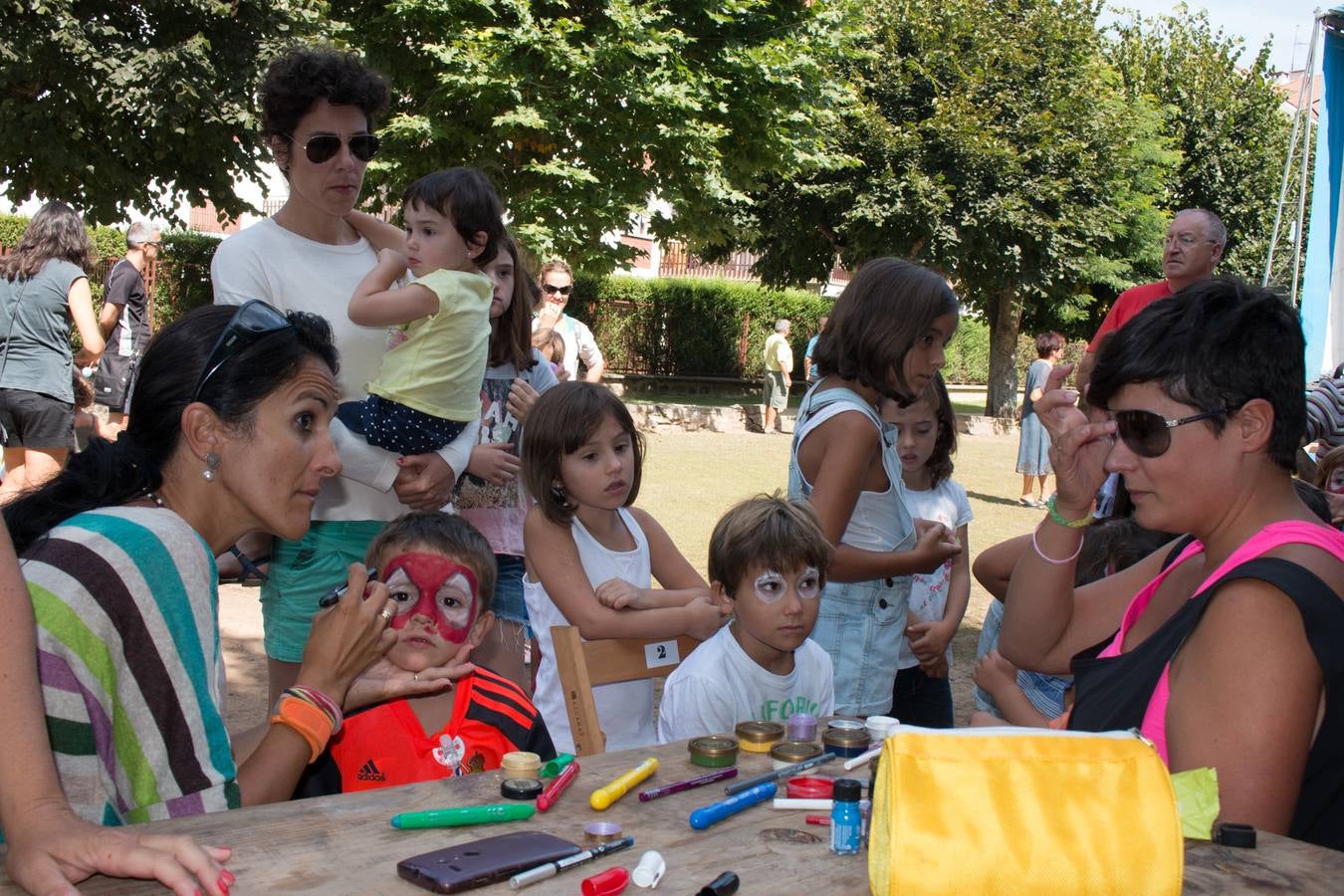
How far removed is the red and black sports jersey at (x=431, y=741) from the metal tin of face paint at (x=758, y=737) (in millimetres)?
616

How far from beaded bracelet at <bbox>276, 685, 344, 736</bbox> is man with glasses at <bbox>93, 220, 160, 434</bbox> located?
310 inches

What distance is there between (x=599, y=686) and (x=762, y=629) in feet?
1.56

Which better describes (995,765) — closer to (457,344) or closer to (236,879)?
(236,879)

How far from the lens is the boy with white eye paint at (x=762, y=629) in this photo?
294 centimetres

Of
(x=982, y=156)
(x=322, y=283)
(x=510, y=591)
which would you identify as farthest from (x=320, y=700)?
(x=982, y=156)

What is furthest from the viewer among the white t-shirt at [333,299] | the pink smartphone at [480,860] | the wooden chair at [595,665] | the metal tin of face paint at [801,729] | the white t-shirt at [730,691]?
the white t-shirt at [333,299]

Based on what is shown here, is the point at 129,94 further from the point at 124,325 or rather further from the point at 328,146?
the point at 328,146

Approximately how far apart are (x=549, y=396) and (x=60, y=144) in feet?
55.7

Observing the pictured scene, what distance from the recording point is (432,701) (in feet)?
8.87

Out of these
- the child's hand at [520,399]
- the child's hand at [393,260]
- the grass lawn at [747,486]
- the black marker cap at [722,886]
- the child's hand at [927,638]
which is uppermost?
the child's hand at [393,260]

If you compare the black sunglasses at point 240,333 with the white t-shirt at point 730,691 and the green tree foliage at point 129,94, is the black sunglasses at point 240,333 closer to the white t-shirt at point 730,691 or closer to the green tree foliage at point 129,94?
the white t-shirt at point 730,691

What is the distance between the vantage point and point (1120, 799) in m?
1.47

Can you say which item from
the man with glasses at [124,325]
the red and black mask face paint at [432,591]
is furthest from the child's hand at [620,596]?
the man with glasses at [124,325]

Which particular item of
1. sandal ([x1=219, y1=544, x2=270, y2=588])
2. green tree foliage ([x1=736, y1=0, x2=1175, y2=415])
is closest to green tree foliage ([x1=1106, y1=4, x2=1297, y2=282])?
green tree foliage ([x1=736, y1=0, x2=1175, y2=415])
